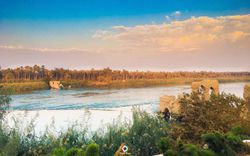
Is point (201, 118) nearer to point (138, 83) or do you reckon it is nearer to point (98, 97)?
point (138, 83)

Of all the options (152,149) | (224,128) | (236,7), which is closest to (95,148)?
(152,149)

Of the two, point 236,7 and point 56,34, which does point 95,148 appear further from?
point 236,7

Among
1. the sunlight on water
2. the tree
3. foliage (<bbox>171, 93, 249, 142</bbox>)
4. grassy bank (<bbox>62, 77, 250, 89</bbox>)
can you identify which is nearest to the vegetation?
foliage (<bbox>171, 93, 249, 142</bbox>)

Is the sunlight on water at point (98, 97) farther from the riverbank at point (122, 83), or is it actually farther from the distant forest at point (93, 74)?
the distant forest at point (93, 74)

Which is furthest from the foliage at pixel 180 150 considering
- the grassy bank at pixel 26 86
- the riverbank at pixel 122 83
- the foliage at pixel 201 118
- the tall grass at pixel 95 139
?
the riverbank at pixel 122 83

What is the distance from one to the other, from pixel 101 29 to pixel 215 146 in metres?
6.74

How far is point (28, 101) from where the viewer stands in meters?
8.62

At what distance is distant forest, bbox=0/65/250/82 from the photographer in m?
8.77

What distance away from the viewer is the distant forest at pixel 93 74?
345 inches

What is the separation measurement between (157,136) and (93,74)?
498 cm

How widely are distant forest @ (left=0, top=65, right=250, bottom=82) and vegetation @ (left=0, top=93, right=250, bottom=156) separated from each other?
3048mm

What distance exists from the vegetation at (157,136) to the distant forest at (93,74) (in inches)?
120

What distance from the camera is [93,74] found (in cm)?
948

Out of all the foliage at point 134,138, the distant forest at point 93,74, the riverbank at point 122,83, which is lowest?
the foliage at point 134,138
